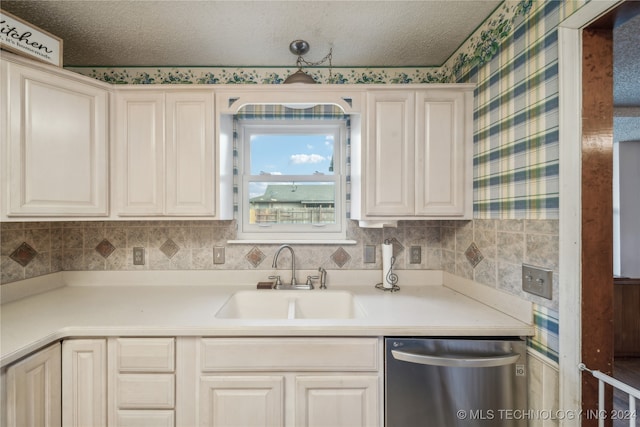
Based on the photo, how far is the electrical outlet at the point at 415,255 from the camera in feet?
6.48

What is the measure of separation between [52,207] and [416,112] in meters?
1.94

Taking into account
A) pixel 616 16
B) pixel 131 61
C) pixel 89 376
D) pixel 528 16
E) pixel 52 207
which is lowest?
pixel 89 376

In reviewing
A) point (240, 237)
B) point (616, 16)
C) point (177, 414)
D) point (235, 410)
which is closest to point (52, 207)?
point (240, 237)

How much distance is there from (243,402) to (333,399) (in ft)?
1.29

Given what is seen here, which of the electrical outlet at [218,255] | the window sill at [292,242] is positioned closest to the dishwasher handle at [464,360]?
the window sill at [292,242]

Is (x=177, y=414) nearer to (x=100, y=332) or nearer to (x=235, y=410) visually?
(x=235, y=410)

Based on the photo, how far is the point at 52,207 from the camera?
1435 millimetres

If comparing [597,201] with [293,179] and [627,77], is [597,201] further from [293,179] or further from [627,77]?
[627,77]

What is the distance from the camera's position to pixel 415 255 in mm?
1975

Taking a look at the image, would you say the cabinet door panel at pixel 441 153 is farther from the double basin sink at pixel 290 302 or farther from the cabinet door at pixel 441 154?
the double basin sink at pixel 290 302

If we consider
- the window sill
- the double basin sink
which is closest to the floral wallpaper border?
the window sill

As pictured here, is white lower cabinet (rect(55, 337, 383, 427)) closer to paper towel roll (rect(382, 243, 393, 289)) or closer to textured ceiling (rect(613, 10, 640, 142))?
paper towel roll (rect(382, 243, 393, 289))

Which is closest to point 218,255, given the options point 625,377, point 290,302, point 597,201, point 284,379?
point 290,302

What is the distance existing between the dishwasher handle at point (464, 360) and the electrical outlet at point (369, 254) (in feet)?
2.59
